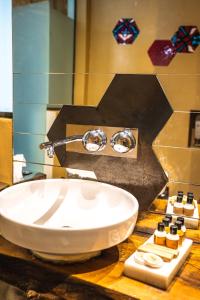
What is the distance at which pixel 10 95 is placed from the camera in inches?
59.4

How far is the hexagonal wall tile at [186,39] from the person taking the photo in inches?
43.8

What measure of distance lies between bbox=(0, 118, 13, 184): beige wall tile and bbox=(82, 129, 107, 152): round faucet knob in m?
0.45

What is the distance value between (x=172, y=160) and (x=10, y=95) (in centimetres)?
88

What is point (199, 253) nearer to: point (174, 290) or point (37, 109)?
point (174, 290)

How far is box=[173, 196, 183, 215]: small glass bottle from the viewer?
3.79 feet

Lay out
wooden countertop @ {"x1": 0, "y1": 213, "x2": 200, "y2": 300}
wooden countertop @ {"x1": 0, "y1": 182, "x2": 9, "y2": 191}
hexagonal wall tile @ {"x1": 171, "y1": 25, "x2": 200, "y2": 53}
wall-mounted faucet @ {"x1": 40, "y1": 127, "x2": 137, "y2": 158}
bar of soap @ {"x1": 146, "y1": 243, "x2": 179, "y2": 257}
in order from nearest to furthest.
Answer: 1. wooden countertop @ {"x1": 0, "y1": 213, "x2": 200, "y2": 300}
2. bar of soap @ {"x1": 146, "y1": 243, "x2": 179, "y2": 257}
3. hexagonal wall tile @ {"x1": 171, "y1": 25, "x2": 200, "y2": 53}
4. wall-mounted faucet @ {"x1": 40, "y1": 127, "x2": 137, "y2": 158}
5. wooden countertop @ {"x1": 0, "y1": 182, "x2": 9, "y2": 191}

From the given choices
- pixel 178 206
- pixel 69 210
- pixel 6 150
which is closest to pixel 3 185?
pixel 6 150

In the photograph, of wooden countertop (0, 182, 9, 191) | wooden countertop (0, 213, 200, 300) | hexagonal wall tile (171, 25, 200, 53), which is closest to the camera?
wooden countertop (0, 213, 200, 300)

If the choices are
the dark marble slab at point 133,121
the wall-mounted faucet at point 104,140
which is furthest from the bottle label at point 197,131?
the wall-mounted faucet at point 104,140

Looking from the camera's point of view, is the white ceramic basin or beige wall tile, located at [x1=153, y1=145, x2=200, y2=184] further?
beige wall tile, located at [x1=153, y1=145, x2=200, y2=184]

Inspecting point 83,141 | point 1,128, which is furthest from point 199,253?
point 1,128

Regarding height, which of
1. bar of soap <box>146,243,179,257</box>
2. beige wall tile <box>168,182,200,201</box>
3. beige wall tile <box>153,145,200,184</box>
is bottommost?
bar of soap <box>146,243,179,257</box>

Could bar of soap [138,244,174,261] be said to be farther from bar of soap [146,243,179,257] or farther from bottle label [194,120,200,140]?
bottle label [194,120,200,140]

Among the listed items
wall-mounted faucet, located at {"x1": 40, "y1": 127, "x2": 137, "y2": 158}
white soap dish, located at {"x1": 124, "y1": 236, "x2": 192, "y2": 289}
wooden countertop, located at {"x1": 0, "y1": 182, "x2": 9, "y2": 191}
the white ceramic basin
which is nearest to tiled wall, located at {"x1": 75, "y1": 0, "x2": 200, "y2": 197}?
wall-mounted faucet, located at {"x1": 40, "y1": 127, "x2": 137, "y2": 158}
